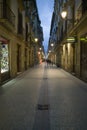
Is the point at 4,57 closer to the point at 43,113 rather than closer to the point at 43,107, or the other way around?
the point at 43,107

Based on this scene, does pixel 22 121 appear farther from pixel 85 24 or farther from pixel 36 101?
pixel 85 24

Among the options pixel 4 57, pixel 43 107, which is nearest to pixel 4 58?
pixel 4 57

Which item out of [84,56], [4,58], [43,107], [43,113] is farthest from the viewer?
[84,56]

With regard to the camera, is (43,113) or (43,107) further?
(43,107)

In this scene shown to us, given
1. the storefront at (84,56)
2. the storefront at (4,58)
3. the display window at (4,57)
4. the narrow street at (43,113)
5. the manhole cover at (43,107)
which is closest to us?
the narrow street at (43,113)

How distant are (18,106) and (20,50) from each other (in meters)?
18.1

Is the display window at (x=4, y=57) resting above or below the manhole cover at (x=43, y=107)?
above

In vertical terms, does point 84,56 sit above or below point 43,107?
above

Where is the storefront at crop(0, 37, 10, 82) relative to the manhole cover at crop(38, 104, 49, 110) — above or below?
above

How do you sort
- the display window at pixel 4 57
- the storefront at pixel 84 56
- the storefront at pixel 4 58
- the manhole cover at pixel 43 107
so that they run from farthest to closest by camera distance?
the storefront at pixel 84 56 → the display window at pixel 4 57 → the storefront at pixel 4 58 → the manhole cover at pixel 43 107

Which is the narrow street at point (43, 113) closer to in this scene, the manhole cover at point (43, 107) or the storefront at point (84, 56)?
the manhole cover at point (43, 107)

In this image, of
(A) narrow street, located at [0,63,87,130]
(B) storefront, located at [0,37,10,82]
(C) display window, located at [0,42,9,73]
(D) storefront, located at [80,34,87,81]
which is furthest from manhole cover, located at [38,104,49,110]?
(D) storefront, located at [80,34,87,81]

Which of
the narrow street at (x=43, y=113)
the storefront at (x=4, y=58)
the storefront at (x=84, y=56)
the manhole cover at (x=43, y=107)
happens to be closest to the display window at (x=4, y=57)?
the storefront at (x=4, y=58)

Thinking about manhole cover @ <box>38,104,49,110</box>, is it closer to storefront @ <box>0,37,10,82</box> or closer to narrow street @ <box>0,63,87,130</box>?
narrow street @ <box>0,63,87,130</box>
